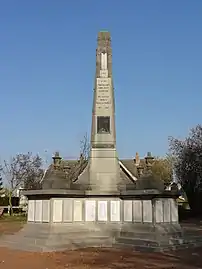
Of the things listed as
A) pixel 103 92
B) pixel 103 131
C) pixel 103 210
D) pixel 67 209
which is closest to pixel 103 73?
pixel 103 92

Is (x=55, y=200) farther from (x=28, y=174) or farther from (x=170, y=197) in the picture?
(x=28, y=174)

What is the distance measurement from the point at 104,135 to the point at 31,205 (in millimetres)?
4668

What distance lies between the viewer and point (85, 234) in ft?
50.8

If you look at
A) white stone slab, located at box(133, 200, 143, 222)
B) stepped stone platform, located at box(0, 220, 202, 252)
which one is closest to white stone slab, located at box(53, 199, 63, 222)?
stepped stone platform, located at box(0, 220, 202, 252)

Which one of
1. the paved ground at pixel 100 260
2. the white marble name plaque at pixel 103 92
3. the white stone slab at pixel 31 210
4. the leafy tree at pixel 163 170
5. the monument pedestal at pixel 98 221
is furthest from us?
the leafy tree at pixel 163 170

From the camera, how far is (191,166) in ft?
134

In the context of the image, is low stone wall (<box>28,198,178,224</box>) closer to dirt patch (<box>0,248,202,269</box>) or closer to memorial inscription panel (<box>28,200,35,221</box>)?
memorial inscription panel (<box>28,200,35,221</box>)

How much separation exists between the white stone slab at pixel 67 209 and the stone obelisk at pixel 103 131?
5.38 feet

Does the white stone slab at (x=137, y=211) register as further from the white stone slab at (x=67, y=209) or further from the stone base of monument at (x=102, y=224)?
the white stone slab at (x=67, y=209)

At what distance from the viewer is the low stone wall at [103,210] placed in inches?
601

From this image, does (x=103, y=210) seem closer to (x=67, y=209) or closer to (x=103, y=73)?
(x=67, y=209)

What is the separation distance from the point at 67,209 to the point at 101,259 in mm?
4249

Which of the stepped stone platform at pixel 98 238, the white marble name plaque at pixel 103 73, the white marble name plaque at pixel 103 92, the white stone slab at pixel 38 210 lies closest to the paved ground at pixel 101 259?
the stepped stone platform at pixel 98 238

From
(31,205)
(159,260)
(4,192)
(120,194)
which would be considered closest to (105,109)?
(120,194)
